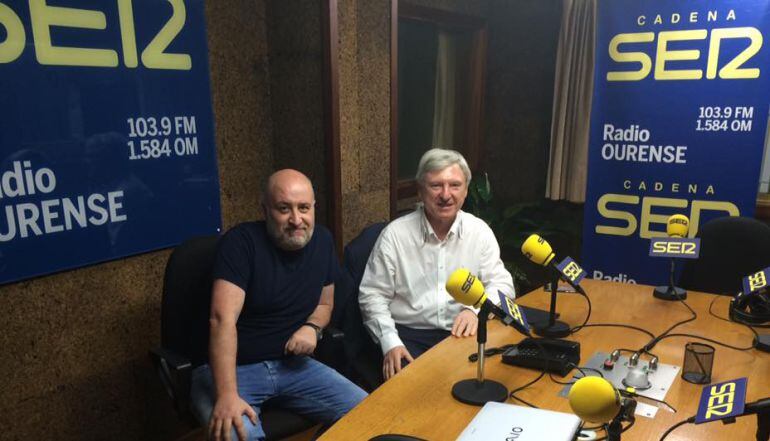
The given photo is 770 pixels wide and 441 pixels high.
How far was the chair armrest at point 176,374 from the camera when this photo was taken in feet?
5.65

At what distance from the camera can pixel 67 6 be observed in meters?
1.91

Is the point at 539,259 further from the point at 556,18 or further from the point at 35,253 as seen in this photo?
the point at 556,18

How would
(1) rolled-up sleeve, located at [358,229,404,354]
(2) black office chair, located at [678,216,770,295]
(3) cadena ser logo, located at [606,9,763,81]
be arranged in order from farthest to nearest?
(3) cadena ser logo, located at [606,9,763,81] < (2) black office chair, located at [678,216,770,295] < (1) rolled-up sleeve, located at [358,229,404,354]

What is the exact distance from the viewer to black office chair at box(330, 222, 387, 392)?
207cm

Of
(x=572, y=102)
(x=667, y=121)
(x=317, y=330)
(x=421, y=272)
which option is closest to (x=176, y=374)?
(x=317, y=330)

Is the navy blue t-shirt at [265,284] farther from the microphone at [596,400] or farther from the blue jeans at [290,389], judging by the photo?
the microphone at [596,400]

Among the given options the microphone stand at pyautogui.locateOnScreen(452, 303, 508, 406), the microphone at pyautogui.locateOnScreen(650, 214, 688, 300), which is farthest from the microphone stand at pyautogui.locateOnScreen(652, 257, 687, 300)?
the microphone stand at pyautogui.locateOnScreen(452, 303, 508, 406)

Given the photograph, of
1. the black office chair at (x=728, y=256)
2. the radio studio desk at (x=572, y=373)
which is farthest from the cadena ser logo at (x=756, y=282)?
the black office chair at (x=728, y=256)

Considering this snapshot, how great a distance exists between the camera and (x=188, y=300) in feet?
6.32

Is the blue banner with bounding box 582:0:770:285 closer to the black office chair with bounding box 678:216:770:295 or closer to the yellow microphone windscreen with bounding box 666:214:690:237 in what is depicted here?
the black office chair with bounding box 678:216:770:295

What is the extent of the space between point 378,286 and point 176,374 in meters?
0.78

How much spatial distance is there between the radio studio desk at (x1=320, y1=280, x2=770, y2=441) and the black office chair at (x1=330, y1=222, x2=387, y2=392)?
431 millimetres

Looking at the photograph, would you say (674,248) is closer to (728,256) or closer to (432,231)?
(728,256)

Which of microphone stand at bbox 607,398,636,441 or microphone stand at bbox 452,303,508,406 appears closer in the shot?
microphone stand at bbox 607,398,636,441
